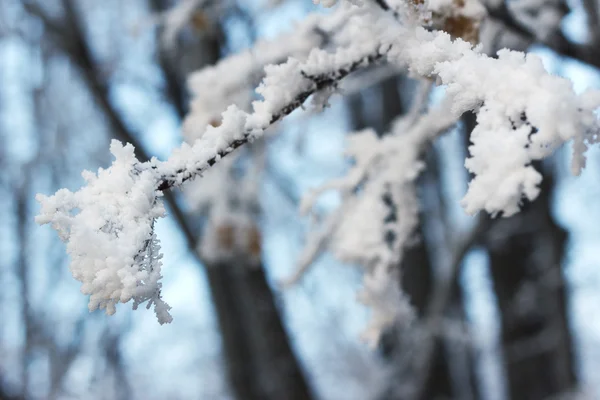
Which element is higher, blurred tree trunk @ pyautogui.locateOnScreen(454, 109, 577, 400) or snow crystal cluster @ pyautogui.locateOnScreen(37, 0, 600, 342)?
snow crystal cluster @ pyautogui.locateOnScreen(37, 0, 600, 342)

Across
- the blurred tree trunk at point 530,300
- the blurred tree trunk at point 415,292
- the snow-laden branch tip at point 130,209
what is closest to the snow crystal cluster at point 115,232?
the snow-laden branch tip at point 130,209

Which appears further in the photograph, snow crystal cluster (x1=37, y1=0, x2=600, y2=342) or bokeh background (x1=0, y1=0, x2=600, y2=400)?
bokeh background (x1=0, y1=0, x2=600, y2=400)

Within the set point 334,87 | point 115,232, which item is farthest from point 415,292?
point 115,232

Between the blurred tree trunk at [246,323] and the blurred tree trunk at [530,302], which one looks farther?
the blurred tree trunk at [530,302]

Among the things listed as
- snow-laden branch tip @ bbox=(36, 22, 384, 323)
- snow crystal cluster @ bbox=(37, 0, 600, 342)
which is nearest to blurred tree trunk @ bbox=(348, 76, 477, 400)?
snow crystal cluster @ bbox=(37, 0, 600, 342)

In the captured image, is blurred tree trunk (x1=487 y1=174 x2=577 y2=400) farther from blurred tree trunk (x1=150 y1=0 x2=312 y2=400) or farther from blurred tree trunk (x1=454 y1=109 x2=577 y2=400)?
blurred tree trunk (x1=150 y1=0 x2=312 y2=400)

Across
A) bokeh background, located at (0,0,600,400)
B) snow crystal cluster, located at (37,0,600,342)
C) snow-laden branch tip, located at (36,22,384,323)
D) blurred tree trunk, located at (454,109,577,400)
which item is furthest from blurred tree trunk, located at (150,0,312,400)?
snow-laden branch tip, located at (36,22,384,323)

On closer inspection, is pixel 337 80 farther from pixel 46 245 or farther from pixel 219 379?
pixel 219 379

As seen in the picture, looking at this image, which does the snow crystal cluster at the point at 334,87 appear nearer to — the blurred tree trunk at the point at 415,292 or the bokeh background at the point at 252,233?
the bokeh background at the point at 252,233

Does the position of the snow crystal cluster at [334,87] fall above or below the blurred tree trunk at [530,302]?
above

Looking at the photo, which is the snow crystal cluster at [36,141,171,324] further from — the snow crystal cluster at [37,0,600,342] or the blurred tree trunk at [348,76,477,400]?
the blurred tree trunk at [348,76,477,400]

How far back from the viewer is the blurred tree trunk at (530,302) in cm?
407

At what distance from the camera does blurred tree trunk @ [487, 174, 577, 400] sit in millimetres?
4074

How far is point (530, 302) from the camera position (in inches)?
170
